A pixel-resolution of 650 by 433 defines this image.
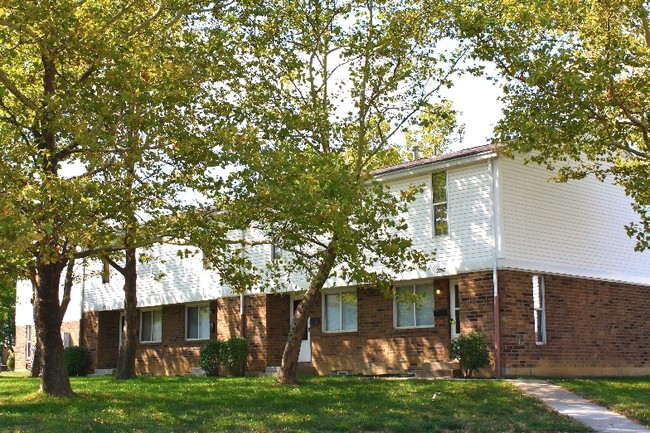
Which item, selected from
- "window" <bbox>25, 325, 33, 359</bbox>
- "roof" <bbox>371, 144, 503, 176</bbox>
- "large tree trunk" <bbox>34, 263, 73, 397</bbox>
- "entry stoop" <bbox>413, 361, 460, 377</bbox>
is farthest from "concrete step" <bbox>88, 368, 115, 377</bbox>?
"large tree trunk" <bbox>34, 263, 73, 397</bbox>

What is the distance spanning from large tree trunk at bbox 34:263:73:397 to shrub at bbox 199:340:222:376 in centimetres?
978

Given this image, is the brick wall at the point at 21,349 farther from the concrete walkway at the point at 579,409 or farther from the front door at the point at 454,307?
the concrete walkway at the point at 579,409

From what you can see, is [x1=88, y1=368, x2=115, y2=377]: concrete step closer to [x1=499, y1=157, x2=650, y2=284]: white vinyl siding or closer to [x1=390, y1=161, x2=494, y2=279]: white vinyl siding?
[x1=390, y1=161, x2=494, y2=279]: white vinyl siding

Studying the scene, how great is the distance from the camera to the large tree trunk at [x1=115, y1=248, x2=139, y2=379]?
24672mm

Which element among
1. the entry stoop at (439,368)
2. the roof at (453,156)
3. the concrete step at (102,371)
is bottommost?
the concrete step at (102,371)

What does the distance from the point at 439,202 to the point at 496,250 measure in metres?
2.47

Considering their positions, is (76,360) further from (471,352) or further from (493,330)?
(493,330)

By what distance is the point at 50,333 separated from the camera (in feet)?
61.5

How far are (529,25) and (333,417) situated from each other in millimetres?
9763

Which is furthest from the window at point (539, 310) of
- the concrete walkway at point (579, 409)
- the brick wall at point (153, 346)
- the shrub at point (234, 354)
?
the brick wall at point (153, 346)

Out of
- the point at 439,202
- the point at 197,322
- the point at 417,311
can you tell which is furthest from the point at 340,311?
the point at 197,322

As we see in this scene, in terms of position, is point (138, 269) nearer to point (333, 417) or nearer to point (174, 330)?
point (174, 330)

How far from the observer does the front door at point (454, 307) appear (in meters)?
23.5

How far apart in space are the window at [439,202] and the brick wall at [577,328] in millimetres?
2337
